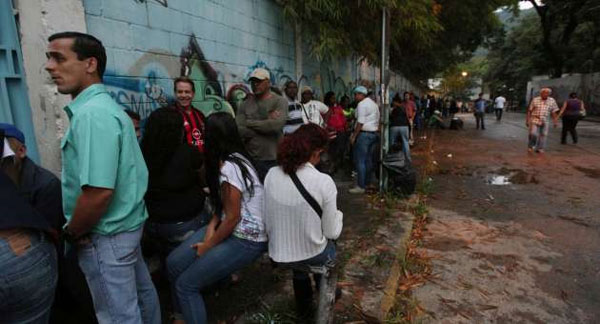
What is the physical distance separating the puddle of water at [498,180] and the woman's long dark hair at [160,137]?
21.1ft

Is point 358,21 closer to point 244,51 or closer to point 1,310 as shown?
point 244,51

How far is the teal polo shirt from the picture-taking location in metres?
1.57

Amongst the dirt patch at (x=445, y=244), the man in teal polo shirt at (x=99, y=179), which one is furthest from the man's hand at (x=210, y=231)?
the dirt patch at (x=445, y=244)

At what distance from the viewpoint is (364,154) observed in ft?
19.9

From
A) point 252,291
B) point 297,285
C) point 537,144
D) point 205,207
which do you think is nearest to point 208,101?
point 205,207

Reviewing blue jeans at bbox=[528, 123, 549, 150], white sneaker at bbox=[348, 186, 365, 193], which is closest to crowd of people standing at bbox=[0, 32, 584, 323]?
white sneaker at bbox=[348, 186, 365, 193]

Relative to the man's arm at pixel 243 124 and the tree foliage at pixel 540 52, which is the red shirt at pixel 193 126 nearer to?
the man's arm at pixel 243 124

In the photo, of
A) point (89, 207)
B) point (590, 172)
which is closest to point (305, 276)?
point (89, 207)

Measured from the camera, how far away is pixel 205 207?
288 centimetres

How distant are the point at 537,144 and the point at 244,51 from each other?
350 inches

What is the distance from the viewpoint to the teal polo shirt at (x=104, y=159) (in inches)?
61.8

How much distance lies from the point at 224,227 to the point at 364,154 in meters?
4.19

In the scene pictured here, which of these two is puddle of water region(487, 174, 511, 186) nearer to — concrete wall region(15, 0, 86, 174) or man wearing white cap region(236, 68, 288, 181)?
man wearing white cap region(236, 68, 288, 181)

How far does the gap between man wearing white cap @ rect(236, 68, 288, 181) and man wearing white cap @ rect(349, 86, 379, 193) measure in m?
2.15
